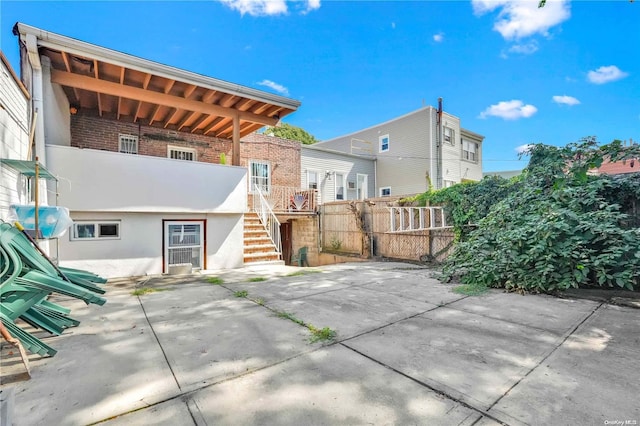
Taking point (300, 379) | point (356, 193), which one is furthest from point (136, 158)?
point (356, 193)

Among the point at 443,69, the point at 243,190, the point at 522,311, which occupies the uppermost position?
the point at 443,69

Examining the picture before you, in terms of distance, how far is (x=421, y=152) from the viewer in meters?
15.0

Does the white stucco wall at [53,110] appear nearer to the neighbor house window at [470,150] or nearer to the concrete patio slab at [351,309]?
the concrete patio slab at [351,309]

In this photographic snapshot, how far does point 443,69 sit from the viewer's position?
12734 millimetres

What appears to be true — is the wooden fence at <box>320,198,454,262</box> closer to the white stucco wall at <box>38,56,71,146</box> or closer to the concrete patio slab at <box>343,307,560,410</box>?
the concrete patio slab at <box>343,307,560,410</box>

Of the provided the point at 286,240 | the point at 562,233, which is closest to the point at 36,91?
the point at 562,233

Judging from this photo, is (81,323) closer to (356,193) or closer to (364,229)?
(364,229)

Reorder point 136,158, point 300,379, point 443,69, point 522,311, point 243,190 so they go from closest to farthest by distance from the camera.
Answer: point 300,379, point 522,311, point 136,158, point 243,190, point 443,69

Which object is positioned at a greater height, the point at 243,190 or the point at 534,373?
the point at 243,190

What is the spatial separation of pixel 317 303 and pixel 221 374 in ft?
6.98

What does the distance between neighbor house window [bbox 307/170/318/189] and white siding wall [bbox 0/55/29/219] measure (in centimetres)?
1093

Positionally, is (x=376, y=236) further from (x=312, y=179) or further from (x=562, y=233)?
(x=562, y=233)

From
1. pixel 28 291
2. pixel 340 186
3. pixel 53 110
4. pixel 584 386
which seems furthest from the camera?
pixel 340 186

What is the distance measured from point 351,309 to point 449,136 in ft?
47.4
